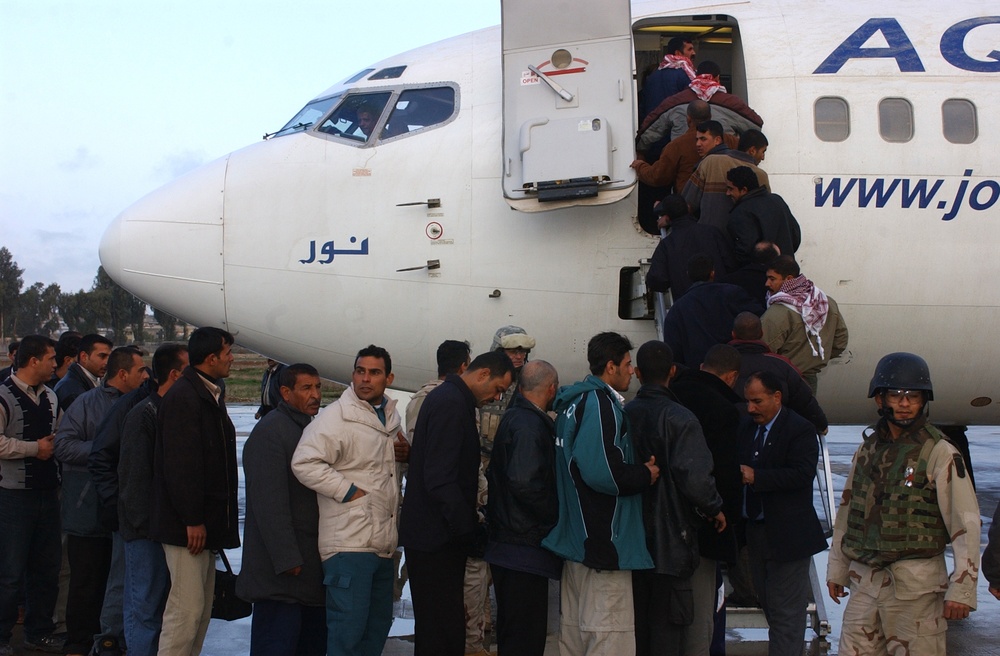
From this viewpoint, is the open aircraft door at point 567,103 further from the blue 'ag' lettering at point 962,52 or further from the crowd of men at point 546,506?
the blue 'ag' lettering at point 962,52

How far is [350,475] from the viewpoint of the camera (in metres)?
5.76

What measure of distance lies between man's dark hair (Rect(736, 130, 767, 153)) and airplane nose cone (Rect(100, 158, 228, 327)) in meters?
4.37

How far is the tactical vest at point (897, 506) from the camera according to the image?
516cm

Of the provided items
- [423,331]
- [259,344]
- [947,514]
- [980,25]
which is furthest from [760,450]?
[980,25]

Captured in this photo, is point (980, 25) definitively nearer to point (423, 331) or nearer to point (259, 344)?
point (423, 331)

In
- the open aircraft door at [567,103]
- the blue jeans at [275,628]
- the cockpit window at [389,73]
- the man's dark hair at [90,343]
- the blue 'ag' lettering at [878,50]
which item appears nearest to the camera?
the blue jeans at [275,628]

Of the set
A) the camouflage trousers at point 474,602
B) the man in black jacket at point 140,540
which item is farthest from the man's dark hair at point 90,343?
the camouflage trousers at point 474,602

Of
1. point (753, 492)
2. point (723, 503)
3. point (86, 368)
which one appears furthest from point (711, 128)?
point (86, 368)

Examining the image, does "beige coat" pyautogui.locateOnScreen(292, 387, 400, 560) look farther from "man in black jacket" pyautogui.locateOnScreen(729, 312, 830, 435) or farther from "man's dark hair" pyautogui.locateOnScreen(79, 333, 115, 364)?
"man's dark hair" pyautogui.locateOnScreen(79, 333, 115, 364)

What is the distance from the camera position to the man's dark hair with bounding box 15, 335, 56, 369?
743 centimetres

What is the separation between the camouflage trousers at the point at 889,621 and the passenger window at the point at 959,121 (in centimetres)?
450

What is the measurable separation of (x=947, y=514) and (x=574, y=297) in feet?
12.5

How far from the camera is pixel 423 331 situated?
859 cm

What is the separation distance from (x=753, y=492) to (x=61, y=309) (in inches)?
3420
